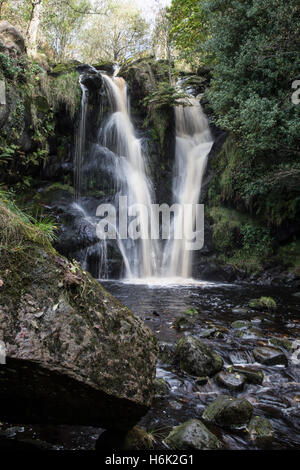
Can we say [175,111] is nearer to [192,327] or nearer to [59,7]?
[192,327]

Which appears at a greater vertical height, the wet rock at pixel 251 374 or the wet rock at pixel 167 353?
the wet rock at pixel 167 353

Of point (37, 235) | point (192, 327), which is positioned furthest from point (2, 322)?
point (192, 327)

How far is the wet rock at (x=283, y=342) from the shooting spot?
4285mm

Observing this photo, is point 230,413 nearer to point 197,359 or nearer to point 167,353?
point 197,359

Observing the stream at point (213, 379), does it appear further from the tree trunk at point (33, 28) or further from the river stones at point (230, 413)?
the tree trunk at point (33, 28)

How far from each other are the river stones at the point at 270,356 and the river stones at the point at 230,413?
1.30m

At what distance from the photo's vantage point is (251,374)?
3451 millimetres

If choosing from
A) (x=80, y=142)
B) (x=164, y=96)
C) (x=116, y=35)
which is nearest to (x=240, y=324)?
(x=80, y=142)

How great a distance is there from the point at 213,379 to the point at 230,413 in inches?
30.9

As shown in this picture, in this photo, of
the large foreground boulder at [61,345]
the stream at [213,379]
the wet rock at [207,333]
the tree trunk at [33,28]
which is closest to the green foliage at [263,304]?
the stream at [213,379]

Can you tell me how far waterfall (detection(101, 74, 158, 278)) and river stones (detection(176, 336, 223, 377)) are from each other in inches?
282

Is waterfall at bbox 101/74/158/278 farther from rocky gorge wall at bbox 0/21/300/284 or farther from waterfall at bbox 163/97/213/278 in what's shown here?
waterfall at bbox 163/97/213/278

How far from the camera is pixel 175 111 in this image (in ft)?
47.4
